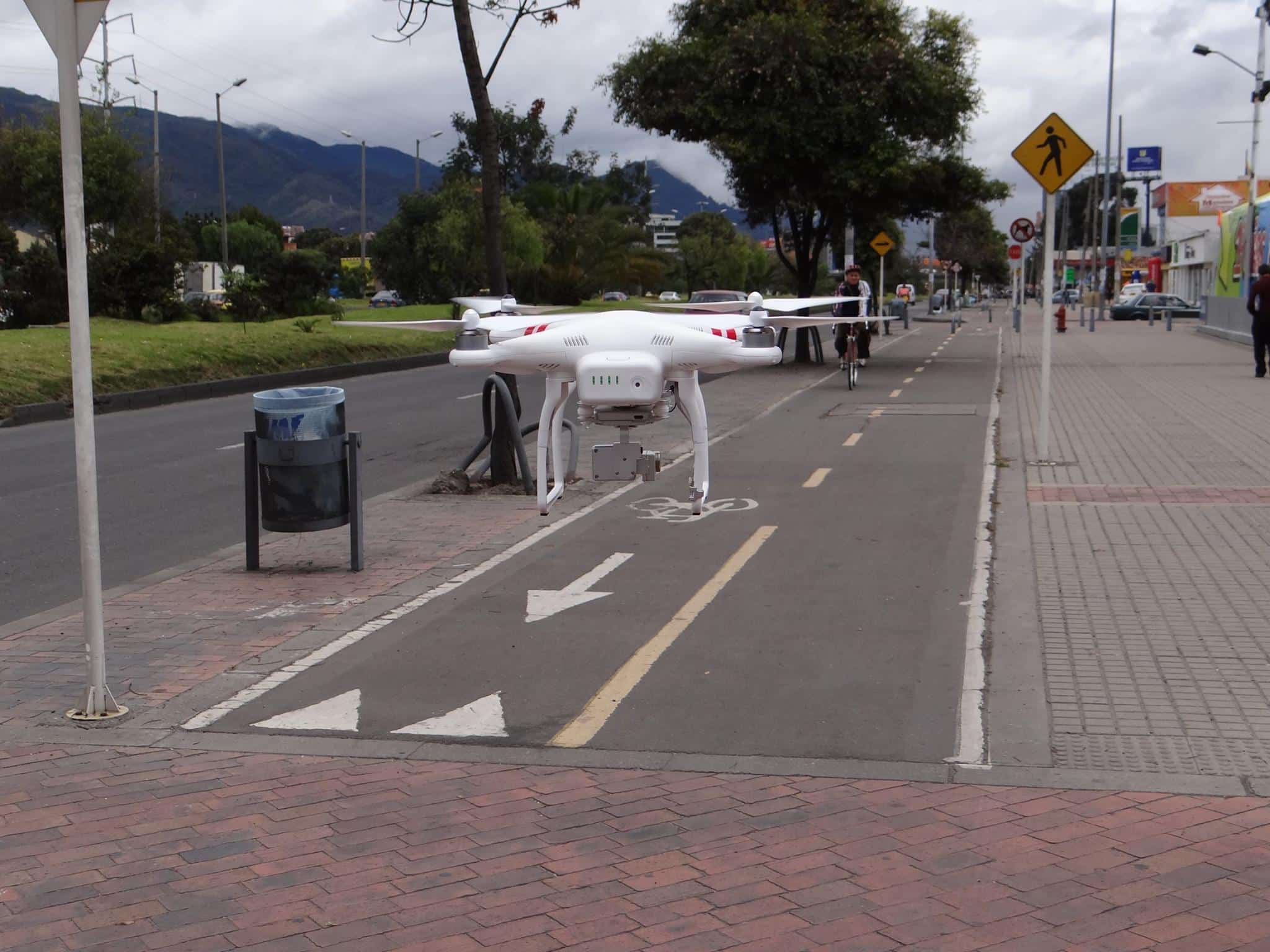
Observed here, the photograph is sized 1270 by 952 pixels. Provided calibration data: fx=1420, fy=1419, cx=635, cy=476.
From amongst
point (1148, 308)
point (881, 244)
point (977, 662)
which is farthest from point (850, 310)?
point (1148, 308)

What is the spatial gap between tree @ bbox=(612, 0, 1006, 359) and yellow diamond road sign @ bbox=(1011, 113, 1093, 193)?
48.6 ft

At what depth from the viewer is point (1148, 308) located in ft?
221

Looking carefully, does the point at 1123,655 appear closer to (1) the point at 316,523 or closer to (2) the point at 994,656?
(2) the point at 994,656

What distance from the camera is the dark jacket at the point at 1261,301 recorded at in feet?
82.5

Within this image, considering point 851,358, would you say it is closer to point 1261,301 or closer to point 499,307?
point 1261,301

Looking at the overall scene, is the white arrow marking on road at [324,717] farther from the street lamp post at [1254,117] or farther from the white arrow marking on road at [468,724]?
the street lamp post at [1254,117]

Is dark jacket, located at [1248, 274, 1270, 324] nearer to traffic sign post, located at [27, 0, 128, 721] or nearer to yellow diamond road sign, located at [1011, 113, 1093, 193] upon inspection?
yellow diamond road sign, located at [1011, 113, 1093, 193]

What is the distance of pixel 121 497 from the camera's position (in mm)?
13023

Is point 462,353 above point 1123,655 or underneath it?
above

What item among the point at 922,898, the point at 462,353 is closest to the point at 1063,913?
the point at 922,898

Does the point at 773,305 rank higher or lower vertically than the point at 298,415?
higher

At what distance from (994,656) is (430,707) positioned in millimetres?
2895

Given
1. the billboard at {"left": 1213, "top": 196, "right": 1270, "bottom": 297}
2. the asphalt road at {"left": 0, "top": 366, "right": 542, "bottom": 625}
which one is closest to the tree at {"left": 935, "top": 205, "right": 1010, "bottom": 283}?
the billboard at {"left": 1213, "top": 196, "right": 1270, "bottom": 297}

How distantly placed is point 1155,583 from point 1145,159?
120160 mm
